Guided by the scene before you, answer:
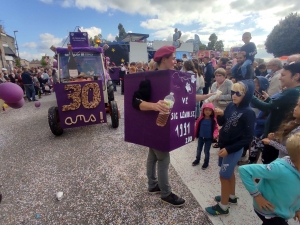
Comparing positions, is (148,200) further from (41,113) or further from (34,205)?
(41,113)

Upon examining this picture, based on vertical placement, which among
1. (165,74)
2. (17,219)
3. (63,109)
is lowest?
(17,219)

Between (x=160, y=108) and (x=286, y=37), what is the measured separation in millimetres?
36287

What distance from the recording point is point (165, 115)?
5.58 ft

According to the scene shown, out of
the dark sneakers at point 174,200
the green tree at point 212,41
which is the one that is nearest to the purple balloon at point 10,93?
the dark sneakers at point 174,200

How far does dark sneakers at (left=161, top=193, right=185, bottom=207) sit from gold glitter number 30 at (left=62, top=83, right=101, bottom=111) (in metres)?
2.97

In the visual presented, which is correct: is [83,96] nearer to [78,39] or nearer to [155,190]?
[78,39]

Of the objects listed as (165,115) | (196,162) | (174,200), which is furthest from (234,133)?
(196,162)

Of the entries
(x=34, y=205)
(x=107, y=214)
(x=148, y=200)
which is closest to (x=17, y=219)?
(x=34, y=205)

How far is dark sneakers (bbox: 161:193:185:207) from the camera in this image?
7.19ft

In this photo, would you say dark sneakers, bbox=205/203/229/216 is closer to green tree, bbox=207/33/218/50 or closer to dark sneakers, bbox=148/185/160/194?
dark sneakers, bbox=148/185/160/194

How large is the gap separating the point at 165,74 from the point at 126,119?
30.5 inches

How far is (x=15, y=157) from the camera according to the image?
146 inches

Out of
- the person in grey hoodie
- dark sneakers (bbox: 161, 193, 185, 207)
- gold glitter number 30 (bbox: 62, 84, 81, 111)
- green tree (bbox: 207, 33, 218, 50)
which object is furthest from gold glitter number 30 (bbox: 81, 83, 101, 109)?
green tree (bbox: 207, 33, 218, 50)

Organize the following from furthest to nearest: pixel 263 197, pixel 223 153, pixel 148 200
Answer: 1. pixel 148 200
2. pixel 223 153
3. pixel 263 197
